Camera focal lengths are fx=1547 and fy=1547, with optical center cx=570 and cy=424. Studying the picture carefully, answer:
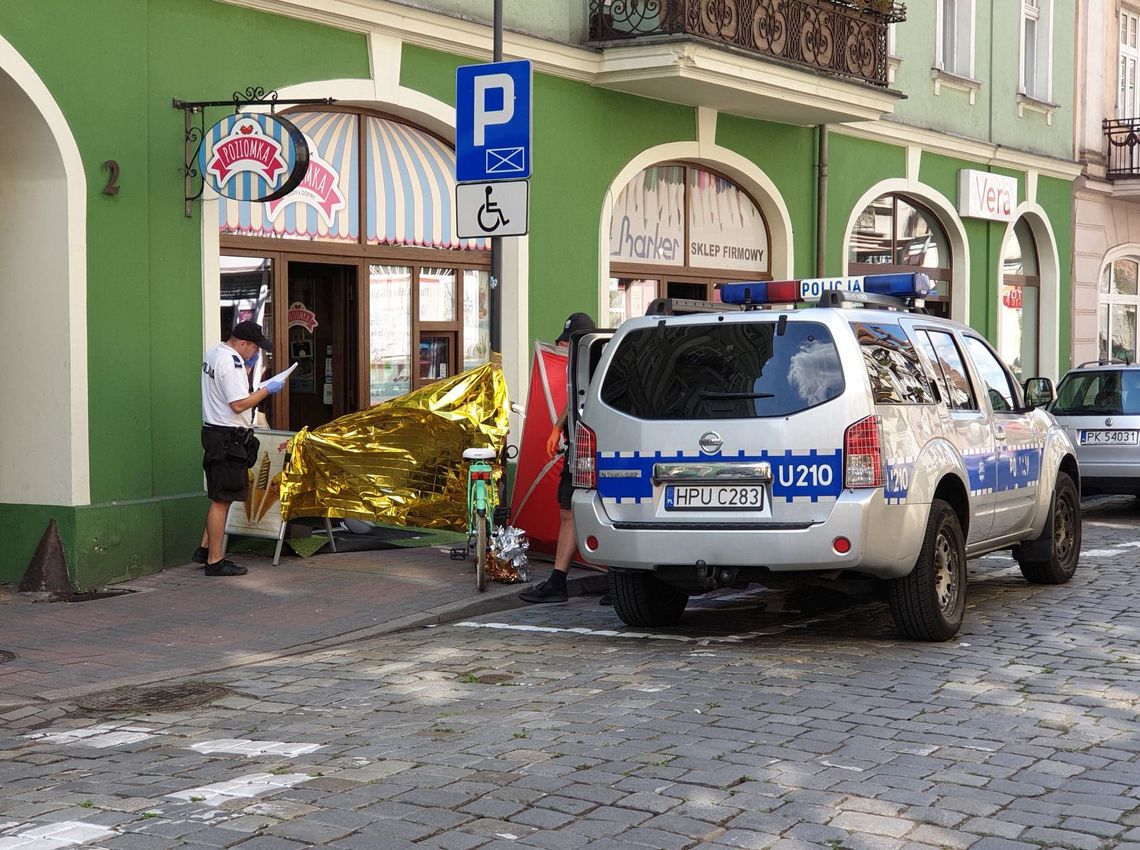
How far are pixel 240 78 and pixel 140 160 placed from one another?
48.8 inches

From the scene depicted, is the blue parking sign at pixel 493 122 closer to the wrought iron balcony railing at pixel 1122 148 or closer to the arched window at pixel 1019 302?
the arched window at pixel 1019 302

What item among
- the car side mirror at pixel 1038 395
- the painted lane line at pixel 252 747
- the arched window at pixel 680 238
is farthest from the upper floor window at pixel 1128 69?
the painted lane line at pixel 252 747

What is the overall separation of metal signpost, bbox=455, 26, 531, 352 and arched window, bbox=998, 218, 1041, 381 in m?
14.0

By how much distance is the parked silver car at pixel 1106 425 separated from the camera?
15117mm

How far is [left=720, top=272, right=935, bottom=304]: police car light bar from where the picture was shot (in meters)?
9.35

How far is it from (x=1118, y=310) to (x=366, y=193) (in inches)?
691

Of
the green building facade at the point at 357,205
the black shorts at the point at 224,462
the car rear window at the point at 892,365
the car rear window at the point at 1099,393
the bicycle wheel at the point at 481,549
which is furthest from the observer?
the car rear window at the point at 1099,393

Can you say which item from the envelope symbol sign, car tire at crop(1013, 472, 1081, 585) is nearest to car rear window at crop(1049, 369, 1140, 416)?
car tire at crop(1013, 472, 1081, 585)

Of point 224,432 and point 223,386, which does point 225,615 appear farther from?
point 223,386

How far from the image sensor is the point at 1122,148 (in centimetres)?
2550

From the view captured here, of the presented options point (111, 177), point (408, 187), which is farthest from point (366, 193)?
point (111, 177)

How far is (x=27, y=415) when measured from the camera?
34.3 ft

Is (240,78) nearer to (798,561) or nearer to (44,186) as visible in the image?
(44,186)

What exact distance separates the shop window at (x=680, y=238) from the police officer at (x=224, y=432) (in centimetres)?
596
